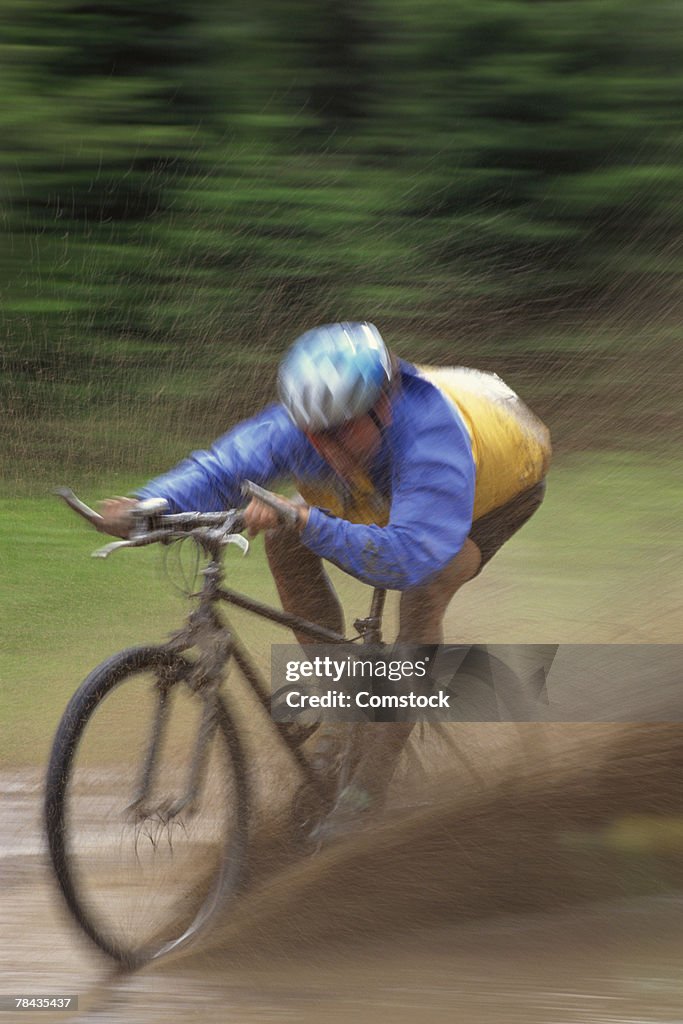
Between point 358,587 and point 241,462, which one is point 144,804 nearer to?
point 241,462

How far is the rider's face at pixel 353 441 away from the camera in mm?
3545

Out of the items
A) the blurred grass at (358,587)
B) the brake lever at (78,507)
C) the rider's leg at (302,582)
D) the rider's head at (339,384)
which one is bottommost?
the blurred grass at (358,587)

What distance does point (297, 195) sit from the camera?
6969mm

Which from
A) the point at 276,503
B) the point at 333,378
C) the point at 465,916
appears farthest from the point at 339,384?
the point at 465,916

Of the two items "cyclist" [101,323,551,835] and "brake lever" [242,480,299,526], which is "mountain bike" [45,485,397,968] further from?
"cyclist" [101,323,551,835]

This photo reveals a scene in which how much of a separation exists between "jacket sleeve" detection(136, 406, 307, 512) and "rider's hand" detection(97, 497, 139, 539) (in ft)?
0.60

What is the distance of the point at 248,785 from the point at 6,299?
12.7 feet

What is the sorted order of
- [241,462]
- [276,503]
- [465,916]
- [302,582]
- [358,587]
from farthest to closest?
1. [358,587]
2. [465,916]
3. [302,582]
4. [241,462]
5. [276,503]

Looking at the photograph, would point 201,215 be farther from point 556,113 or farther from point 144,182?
point 556,113

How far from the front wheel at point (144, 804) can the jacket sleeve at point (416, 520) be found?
53 centimetres

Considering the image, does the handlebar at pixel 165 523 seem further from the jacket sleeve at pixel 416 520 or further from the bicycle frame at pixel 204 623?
the jacket sleeve at pixel 416 520

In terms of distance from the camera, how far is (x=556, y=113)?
711cm

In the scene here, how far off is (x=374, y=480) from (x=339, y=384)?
37 centimetres

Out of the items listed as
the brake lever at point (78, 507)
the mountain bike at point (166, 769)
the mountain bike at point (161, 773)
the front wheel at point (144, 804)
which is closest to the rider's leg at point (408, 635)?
the mountain bike at point (166, 769)
